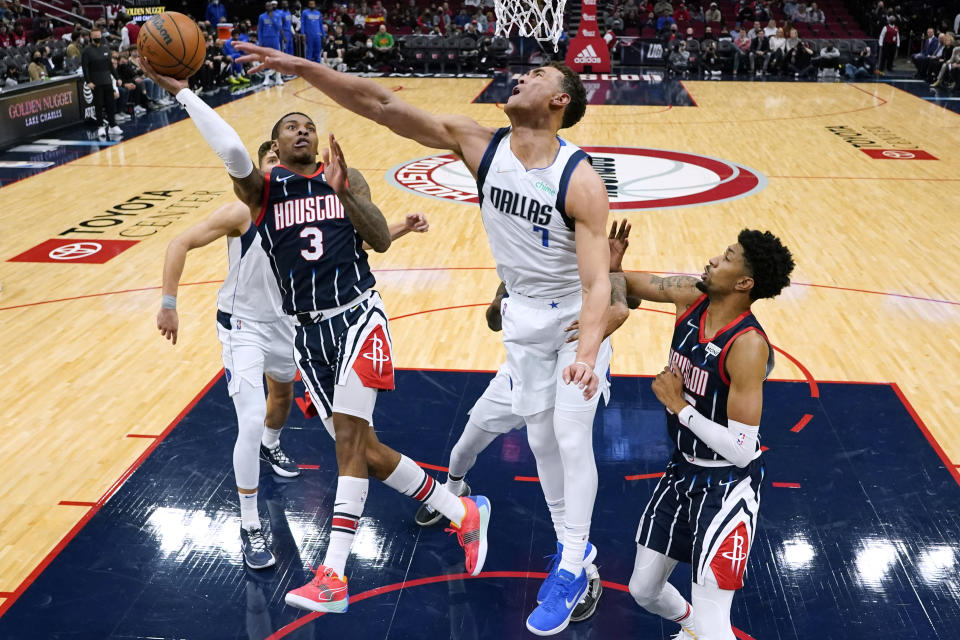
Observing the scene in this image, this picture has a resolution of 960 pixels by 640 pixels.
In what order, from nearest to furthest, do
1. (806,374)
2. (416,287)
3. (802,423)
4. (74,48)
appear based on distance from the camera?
1. (802,423)
2. (806,374)
3. (416,287)
4. (74,48)

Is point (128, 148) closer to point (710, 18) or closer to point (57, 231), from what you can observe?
point (57, 231)

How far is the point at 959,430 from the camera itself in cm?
590

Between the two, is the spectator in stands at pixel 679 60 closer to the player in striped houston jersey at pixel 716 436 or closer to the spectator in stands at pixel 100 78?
the spectator in stands at pixel 100 78

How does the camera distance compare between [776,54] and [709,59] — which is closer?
[776,54]

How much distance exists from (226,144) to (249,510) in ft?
5.87

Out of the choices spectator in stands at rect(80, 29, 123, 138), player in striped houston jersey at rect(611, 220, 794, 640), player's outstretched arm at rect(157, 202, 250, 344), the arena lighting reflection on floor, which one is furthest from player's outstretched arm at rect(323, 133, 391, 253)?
spectator in stands at rect(80, 29, 123, 138)

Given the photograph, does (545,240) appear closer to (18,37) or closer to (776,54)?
(18,37)

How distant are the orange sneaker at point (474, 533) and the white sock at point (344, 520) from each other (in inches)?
23.6

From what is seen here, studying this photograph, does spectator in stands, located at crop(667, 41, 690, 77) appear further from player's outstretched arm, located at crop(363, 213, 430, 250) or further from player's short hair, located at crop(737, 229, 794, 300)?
player's short hair, located at crop(737, 229, 794, 300)

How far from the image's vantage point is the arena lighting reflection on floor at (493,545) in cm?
412

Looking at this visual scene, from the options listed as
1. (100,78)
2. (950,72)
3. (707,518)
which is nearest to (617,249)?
(707,518)

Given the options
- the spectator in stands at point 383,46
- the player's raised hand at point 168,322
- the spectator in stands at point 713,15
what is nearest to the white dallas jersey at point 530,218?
the player's raised hand at point 168,322

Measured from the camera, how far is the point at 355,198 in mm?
3992

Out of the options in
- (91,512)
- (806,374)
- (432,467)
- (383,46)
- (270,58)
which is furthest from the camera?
(383,46)
